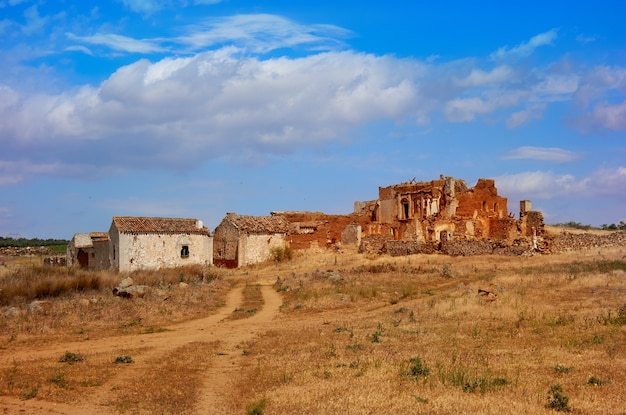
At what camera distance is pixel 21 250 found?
213 feet

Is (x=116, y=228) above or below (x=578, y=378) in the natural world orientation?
above

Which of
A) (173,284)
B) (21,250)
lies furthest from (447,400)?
(21,250)

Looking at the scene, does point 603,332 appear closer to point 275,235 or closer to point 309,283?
point 309,283

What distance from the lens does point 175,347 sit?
1602cm

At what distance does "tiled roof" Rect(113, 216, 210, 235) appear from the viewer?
3678cm

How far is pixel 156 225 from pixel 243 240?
7.50 meters

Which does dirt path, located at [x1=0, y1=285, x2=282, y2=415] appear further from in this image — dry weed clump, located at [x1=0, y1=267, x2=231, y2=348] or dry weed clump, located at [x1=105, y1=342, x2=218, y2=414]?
dry weed clump, located at [x1=0, y1=267, x2=231, y2=348]

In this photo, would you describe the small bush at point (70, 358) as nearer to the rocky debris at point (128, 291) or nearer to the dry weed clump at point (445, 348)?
the dry weed clump at point (445, 348)

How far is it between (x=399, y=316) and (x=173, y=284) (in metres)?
13.2

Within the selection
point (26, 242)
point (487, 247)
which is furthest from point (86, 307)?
point (26, 242)

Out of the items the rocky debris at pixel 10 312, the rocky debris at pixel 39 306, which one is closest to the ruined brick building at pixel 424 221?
the rocky debris at pixel 39 306

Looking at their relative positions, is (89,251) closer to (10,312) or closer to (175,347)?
(10,312)

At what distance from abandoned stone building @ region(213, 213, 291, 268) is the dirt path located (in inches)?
746

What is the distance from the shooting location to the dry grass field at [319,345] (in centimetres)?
1030
